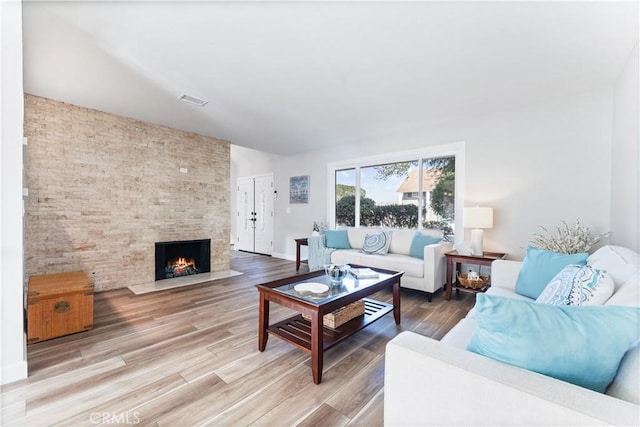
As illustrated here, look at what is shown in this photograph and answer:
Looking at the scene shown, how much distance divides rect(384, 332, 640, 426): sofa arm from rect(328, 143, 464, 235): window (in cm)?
349

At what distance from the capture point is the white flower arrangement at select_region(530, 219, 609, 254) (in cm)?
282

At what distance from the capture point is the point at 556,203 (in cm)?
328

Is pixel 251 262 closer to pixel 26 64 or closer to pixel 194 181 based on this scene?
pixel 194 181

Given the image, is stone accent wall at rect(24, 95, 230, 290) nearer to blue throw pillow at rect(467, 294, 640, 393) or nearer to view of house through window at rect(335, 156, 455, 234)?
view of house through window at rect(335, 156, 455, 234)

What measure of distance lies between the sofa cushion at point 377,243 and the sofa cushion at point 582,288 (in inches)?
103

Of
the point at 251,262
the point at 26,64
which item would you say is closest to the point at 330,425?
the point at 26,64

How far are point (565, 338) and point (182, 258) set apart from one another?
501cm

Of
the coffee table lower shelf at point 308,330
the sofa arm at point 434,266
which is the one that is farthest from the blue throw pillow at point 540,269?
the sofa arm at point 434,266

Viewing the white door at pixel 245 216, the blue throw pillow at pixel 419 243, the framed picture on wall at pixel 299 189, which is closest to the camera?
the blue throw pillow at pixel 419 243

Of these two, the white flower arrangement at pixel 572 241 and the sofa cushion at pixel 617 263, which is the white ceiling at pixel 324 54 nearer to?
the white flower arrangement at pixel 572 241

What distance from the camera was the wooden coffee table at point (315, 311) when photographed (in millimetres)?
1800

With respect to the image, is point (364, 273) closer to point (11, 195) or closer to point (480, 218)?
point (480, 218)

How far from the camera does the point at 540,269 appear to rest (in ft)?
6.76

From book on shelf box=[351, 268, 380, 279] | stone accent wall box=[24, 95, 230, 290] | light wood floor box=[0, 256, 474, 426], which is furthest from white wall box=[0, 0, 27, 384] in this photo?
book on shelf box=[351, 268, 380, 279]
